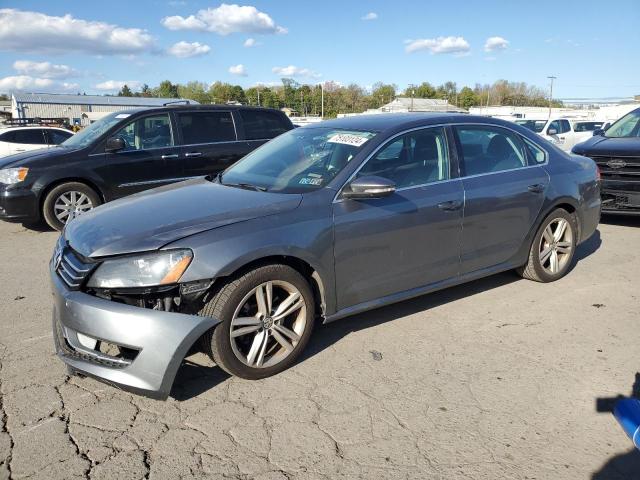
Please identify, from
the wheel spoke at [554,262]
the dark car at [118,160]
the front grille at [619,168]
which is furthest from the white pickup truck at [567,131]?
the wheel spoke at [554,262]

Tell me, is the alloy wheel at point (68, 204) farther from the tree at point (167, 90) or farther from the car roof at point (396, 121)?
the tree at point (167, 90)

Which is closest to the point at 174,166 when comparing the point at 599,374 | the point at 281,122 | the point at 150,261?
the point at 281,122

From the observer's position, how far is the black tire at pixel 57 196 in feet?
24.1

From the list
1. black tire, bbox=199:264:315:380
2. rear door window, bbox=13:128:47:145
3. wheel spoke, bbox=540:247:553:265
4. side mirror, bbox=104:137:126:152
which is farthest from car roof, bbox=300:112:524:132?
rear door window, bbox=13:128:47:145

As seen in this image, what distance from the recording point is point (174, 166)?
7.81 meters

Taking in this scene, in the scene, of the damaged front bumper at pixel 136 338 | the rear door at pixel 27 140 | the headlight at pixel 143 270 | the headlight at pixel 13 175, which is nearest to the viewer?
the damaged front bumper at pixel 136 338

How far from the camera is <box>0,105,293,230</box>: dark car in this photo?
7.24m

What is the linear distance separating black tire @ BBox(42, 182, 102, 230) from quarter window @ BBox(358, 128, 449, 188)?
17.1 ft

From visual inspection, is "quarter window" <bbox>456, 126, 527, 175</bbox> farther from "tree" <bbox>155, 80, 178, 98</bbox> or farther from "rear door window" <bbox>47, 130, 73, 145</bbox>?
"tree" <bbox>155, 80, 178, 98</bbox>

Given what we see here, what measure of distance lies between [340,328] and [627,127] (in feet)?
23.3

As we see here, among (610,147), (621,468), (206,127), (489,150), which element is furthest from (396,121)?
(610,147)

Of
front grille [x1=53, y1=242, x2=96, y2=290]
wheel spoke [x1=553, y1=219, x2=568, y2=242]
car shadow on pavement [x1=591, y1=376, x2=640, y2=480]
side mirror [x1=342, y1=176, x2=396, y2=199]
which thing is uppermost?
A: side mirror [x1=342, y1=176, x2=396, y2=199]

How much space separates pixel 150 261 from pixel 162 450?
1002mm

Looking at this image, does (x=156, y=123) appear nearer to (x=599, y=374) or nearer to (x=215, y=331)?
(x=215, y=331)
